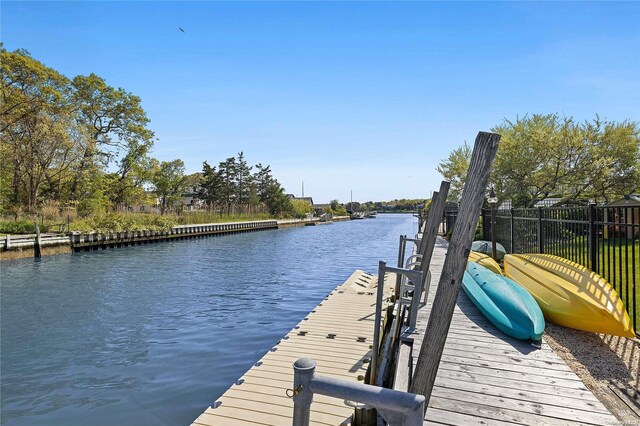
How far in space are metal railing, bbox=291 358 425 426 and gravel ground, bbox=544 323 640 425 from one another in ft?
9.01

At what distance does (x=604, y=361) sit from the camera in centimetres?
425

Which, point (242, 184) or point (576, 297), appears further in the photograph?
point (242, 184)

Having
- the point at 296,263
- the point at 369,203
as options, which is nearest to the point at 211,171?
the point at 296,263

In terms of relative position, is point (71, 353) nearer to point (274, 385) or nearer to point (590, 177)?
point (274, 385)

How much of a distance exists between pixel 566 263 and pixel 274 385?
194 inches

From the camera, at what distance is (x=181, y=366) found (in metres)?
6.07

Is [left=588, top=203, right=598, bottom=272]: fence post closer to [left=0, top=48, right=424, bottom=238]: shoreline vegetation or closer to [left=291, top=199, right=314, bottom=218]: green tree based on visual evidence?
[left=0, top=48, right=424, bottom=238]: shoreline vegetation

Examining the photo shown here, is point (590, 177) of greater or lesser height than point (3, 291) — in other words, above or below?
above

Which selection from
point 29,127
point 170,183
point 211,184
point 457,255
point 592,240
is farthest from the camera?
point 211,184

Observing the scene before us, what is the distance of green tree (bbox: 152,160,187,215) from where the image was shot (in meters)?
46.6

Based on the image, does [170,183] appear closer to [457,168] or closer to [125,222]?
[125,222]

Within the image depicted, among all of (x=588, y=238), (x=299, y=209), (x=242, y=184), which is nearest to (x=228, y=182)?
(x=242, y=184)

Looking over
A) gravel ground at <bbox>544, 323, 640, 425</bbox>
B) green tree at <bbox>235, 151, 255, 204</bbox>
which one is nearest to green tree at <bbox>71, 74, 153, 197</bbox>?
green tree at <bbox>235, 151, 255, 204</bbox>

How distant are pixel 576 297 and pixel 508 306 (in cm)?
94
